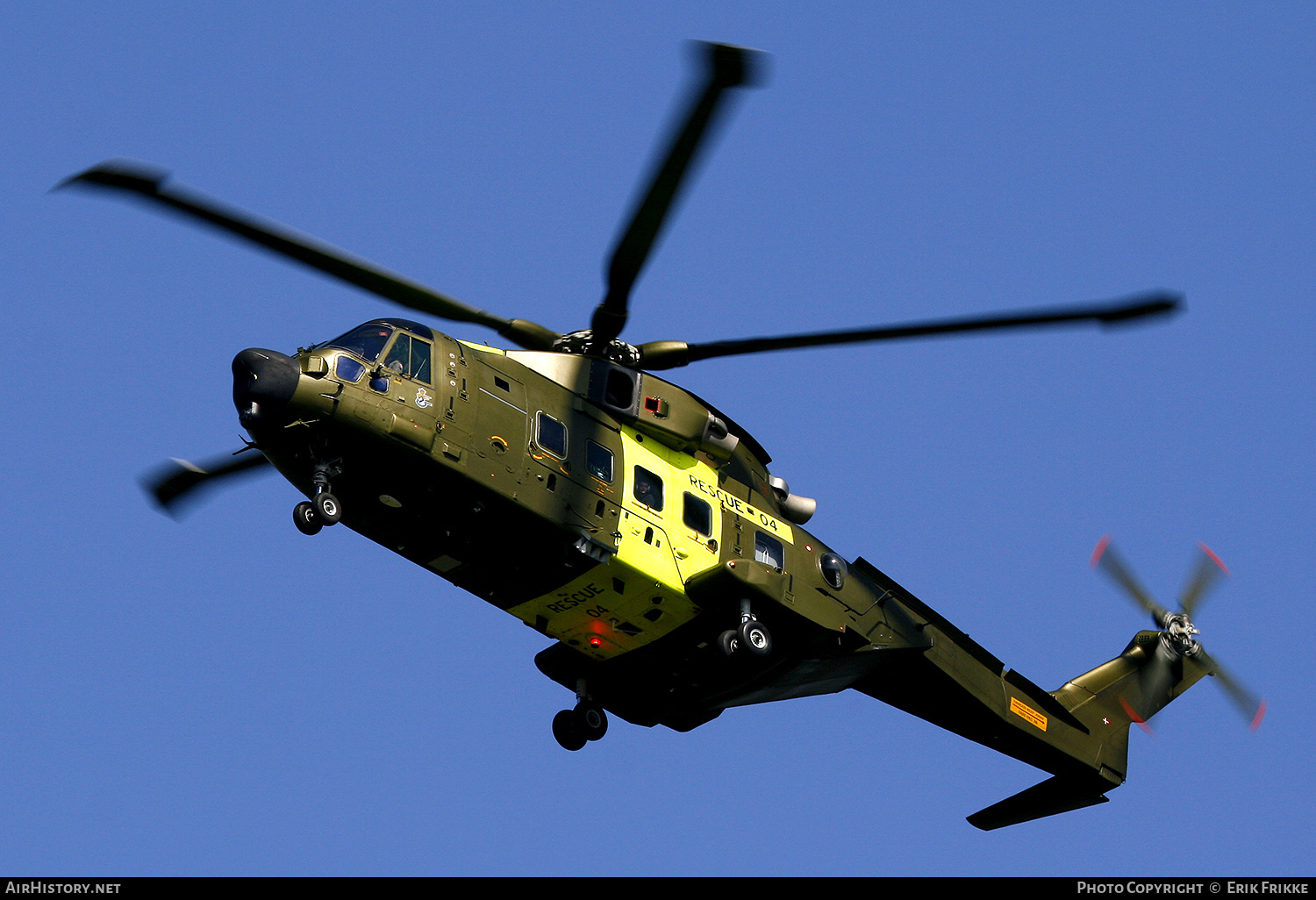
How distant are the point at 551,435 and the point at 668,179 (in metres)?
4.89

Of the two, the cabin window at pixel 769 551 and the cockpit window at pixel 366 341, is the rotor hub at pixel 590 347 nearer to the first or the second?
the cockpit window at pixel 366 341

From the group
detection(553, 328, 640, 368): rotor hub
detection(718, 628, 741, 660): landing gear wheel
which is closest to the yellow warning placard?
detection(718, 628, 741, 660): landing gear wheel

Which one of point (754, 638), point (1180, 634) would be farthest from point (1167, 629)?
point (754, 638)

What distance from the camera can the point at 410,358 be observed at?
76.4 feet

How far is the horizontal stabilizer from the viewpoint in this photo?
30469 millimetres

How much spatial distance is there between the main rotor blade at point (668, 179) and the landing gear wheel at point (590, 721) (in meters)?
6.15

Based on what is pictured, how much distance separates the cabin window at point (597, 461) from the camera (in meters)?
24.7

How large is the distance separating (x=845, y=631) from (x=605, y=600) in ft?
13.7

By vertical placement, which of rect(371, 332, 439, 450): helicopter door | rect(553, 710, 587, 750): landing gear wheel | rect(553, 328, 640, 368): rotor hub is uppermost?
rect(553, 328, 640, 368): rotor hub

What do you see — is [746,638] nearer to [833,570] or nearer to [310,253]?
[833,570]

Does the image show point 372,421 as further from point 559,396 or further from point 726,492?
point 726,492

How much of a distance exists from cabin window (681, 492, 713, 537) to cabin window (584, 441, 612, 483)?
1492 millimetres

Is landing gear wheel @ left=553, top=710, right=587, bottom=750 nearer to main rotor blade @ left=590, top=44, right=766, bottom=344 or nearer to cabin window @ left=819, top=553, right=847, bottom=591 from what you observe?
cabin window @ left=819, top=553, right=847, bottom=591
